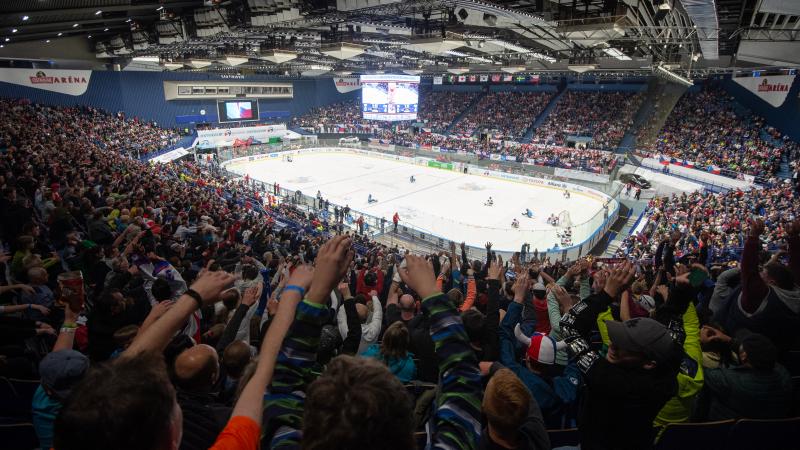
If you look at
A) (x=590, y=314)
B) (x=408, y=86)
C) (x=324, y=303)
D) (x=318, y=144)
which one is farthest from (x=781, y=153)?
(x=318, y=144)

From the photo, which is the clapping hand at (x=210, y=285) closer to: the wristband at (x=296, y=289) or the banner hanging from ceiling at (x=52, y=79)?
the wristband at (x=296, y=289)

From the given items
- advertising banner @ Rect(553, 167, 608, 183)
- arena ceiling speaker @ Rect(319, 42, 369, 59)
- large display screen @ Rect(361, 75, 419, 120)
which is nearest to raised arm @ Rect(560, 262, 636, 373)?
arena ceiling speaker @ Rect(319, 42, 369, 59)

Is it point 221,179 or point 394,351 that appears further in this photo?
point 221,179

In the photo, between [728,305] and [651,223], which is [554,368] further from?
[651,223]

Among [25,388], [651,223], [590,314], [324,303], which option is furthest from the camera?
[651,223]

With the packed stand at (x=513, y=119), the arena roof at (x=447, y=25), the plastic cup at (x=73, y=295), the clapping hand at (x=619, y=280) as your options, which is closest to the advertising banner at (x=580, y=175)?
the arena roof at (x=447, y=25)

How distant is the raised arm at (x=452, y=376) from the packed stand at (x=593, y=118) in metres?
40.8

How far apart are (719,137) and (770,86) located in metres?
4.12

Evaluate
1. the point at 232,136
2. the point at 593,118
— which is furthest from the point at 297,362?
the point at 232,136

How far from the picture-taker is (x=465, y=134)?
4881cm

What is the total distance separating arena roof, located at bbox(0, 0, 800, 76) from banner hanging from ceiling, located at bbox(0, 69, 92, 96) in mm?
7051

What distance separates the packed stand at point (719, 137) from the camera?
26078mm

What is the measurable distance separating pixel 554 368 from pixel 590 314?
46 centimetres

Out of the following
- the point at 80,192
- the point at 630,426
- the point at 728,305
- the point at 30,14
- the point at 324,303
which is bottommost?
the point at 80,192
